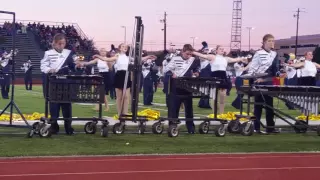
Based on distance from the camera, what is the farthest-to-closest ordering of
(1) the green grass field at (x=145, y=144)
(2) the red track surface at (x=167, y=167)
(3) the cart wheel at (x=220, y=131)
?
(3) the cart wheel at (x=220, y=131)
(1) the green grass field at (x=145, y=144)
(2) the red track surface at (x=167, y=167)

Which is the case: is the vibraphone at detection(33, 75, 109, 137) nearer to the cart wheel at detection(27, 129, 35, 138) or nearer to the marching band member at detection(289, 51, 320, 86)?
the cart wheel at detection(27, 129, 35, 138)

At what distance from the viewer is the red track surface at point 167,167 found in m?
7.43

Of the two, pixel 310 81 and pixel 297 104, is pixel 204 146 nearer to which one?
pixel 297 104

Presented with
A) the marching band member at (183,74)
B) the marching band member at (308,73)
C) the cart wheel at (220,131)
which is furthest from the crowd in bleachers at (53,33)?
the cart wheel at (220,131)

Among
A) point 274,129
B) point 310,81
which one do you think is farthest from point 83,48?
point 274,129

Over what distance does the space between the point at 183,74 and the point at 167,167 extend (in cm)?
521

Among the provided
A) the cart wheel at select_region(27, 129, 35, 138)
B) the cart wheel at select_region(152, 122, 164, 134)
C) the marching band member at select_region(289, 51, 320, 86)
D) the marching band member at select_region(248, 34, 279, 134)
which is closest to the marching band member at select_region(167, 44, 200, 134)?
the cart wheel at select_region(152, 122, 164, 134)

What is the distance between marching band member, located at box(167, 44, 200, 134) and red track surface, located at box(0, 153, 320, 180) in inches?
144

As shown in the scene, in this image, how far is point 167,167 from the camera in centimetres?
812

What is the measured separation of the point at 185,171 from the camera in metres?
7.85

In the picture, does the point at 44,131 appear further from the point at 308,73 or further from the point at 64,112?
the point at 308,73

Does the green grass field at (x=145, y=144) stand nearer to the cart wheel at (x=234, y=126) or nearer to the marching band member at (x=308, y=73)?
the cart wheel at (x=234, y=126)

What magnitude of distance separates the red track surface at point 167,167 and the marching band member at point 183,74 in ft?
12.0

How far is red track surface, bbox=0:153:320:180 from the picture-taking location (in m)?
7.43
